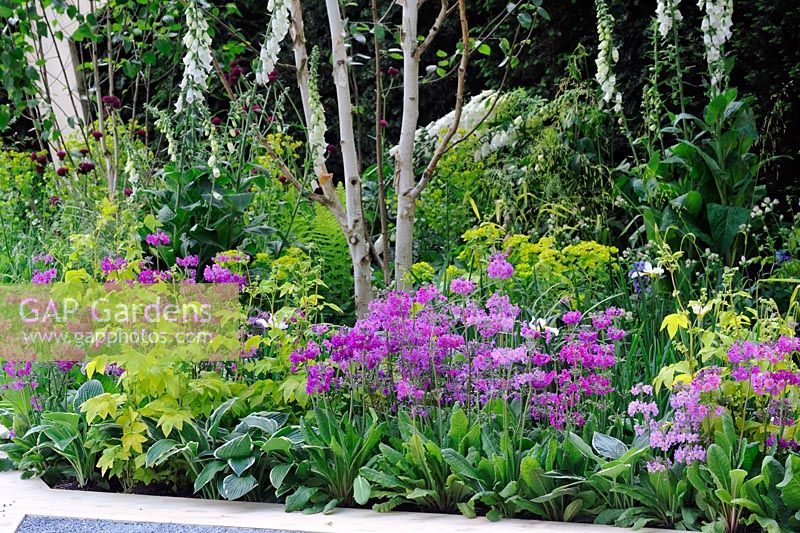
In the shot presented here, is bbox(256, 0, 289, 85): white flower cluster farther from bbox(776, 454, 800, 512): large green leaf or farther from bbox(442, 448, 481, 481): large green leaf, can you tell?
bbox(776, 454, 800, 512): large green leaf

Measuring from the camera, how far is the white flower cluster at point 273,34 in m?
3.62

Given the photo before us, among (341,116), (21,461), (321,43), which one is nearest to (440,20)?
(341,116)

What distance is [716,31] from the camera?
429 centimetres

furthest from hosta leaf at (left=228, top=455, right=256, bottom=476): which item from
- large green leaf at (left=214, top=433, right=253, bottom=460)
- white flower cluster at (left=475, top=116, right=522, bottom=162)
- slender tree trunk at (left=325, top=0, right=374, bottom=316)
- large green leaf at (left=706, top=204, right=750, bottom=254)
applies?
white flower cluster at (left=475, top=116, right=522, bottom=162)

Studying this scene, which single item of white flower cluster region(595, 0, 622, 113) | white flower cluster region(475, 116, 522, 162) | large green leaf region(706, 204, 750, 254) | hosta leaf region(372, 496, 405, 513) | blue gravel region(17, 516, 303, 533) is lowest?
hosta leaf region(372, 496, 405, 513)

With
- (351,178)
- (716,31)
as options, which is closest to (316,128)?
(351,178)

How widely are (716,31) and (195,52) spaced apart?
232cm

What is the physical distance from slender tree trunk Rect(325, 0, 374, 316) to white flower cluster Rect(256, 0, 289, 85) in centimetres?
20

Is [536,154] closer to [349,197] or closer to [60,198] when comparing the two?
[349,197]

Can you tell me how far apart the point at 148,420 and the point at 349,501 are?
0.69 m

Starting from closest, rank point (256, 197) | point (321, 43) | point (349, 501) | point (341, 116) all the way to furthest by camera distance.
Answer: point (349, 501)
point (341, 116)
point (256, 197)
point (321, 43)

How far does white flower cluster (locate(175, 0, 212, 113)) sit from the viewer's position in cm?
379

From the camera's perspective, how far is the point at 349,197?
3.83 metres

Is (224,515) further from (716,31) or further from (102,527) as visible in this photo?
(716,31)
